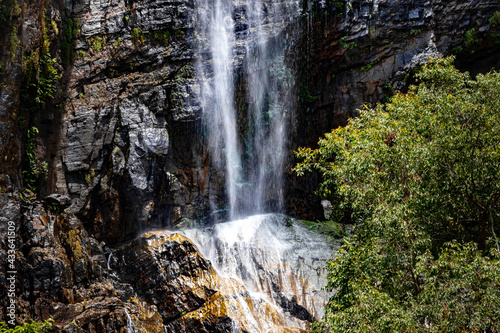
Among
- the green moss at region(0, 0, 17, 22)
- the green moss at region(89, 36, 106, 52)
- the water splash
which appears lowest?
the water splash

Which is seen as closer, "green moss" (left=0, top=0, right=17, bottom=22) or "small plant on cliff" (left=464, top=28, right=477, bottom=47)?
"green moss" (left=0, top=0, right=17, bottom=22)

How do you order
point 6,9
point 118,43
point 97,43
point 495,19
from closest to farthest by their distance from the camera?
point 6,9, point 97,43, point 118,43, point 495,19

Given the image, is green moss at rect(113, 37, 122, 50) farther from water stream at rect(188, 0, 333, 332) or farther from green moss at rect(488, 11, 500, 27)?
green moss at rect(488, 11, 500, 27)

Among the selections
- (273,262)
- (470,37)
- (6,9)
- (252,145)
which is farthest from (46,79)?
(470,37)

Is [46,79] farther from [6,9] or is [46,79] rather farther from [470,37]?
[470,37]

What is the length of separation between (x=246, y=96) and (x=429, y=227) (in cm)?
1419

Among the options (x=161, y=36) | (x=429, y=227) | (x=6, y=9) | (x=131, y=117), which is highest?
(x=161, y=36)

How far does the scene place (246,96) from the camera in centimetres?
2283

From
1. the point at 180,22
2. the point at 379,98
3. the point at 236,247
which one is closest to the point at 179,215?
the point at 236,247

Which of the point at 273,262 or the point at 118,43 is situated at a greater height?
the point at 118,43

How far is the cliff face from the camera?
46.3 ft

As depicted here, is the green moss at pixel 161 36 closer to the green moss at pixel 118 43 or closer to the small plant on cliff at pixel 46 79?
the green moss at pixel 118 43

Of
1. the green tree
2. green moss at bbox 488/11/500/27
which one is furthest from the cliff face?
the green tree

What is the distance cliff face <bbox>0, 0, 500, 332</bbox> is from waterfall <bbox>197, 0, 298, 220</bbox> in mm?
467
